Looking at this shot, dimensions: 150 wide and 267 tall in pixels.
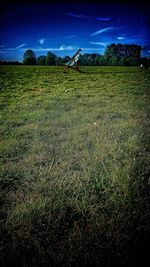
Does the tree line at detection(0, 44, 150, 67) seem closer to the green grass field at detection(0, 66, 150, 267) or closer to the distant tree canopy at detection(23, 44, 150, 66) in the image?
the distant tree canopy at detection(23, 44, 150, 66)

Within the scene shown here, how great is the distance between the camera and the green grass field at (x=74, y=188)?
1.67 meters

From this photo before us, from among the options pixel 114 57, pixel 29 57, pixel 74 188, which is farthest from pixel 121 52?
pixel 74 188

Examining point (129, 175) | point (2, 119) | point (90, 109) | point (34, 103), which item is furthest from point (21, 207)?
point (34, 103)

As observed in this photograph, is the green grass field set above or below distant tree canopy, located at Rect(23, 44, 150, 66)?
below

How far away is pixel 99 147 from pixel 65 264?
6.59 ft

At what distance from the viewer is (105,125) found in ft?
14.9

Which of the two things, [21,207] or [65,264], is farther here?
[21,207]

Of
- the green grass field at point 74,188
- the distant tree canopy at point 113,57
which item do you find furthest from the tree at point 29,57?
the green grass field at point 74,188

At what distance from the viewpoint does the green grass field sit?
5.49ft

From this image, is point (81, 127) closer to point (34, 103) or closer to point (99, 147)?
point (99, 147)

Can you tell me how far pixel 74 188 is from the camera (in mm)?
2387

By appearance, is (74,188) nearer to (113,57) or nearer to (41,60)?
(113,57)

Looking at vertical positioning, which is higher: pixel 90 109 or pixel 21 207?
pixel 90 109

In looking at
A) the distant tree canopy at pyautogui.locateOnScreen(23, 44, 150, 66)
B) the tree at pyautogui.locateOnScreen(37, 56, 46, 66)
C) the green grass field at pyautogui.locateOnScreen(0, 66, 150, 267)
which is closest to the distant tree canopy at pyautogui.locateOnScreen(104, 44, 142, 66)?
the distant tree canopy at pyautogui.locateOnScreen(23, 44, 150, 66)
